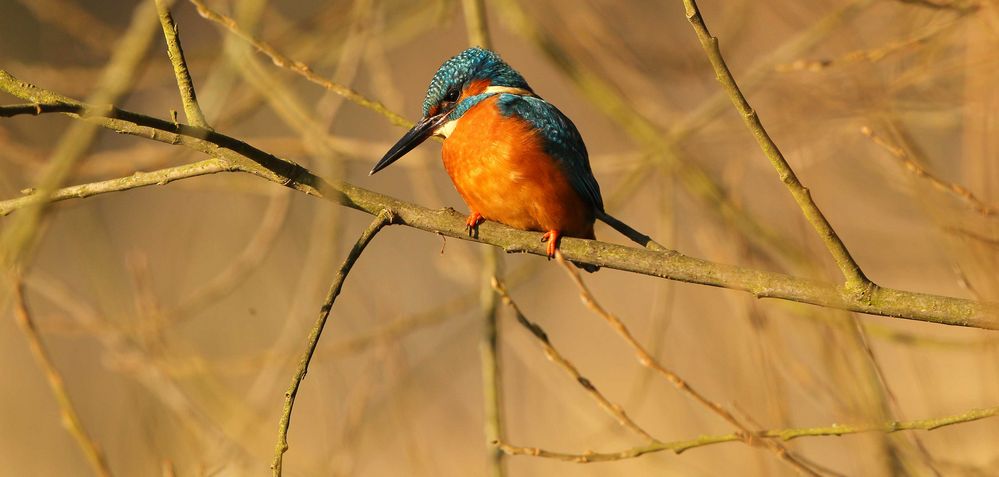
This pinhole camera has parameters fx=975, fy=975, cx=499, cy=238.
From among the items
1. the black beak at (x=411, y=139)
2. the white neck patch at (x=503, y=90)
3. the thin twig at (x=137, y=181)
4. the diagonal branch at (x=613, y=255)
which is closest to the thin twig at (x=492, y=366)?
the black beak at (x=411, y=139)

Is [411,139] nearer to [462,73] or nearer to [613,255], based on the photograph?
[462,73]

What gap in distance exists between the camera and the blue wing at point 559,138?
3.32 meters

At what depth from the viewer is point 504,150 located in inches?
127

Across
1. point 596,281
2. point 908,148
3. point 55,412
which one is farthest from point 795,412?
point 55,412

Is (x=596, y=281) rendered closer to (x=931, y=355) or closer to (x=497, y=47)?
(x=931, y=355)

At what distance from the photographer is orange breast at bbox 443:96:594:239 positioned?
3084 mm

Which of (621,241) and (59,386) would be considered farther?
(621,241)

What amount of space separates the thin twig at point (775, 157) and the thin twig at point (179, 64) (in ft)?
3.32

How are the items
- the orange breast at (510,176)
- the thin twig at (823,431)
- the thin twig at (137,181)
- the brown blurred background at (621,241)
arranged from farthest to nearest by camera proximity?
the orange breast at (510,176) → the brown blurred background at (621,241) → the thin twig at (137,181) → the thin twig at (823,431)

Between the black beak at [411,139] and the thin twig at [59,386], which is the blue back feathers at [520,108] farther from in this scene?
→ the thin twig at [59,386]

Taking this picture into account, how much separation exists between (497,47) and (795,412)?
5.15 m

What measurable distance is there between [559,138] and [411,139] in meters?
0.51

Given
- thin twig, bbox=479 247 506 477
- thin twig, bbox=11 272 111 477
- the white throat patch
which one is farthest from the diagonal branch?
the white throat patch

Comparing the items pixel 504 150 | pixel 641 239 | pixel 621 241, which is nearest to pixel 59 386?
pixel 641 239
